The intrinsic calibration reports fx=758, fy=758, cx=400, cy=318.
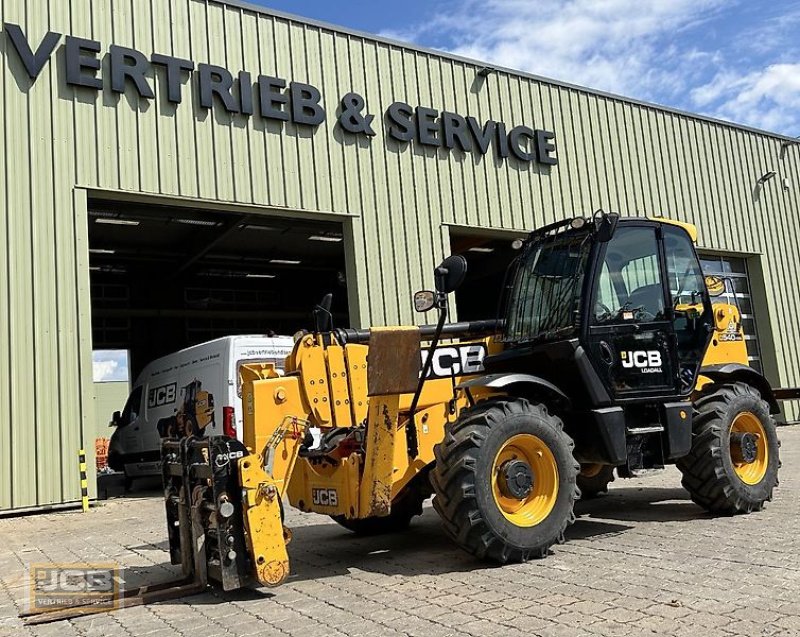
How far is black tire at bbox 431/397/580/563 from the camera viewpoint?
530 centimetres

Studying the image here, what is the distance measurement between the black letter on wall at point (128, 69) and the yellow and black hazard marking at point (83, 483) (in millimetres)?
5450

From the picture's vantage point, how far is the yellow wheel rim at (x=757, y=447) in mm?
7316

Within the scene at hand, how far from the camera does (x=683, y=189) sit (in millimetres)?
18688

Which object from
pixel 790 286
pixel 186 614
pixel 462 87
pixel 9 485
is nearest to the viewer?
pixel 186 614

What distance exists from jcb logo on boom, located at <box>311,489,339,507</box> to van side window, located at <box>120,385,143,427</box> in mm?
9933

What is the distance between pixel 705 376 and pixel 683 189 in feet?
40.8

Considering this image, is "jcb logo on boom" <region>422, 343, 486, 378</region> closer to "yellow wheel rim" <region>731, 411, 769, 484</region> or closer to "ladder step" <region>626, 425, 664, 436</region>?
"ladder step" <region>626, 425, 664, 436</region>

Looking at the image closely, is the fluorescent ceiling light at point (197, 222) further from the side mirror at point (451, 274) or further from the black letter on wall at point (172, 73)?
the side mirror at point (451, 274)

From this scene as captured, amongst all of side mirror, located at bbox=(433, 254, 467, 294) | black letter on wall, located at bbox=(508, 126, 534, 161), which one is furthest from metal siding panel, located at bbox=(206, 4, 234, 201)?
side mirror, located at bbox=(433, 254, 467, 294)

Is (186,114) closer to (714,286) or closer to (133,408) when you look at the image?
(133,408)

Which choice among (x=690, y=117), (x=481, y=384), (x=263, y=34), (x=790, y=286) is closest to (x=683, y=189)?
(x=690, y=117)

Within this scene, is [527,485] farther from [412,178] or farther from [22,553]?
[412,178]

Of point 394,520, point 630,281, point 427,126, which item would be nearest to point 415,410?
point 394,520

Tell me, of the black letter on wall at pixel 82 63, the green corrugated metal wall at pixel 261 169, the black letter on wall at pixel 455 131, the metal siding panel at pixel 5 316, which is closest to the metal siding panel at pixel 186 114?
the green corrugated metal wall at pixel 261 169
